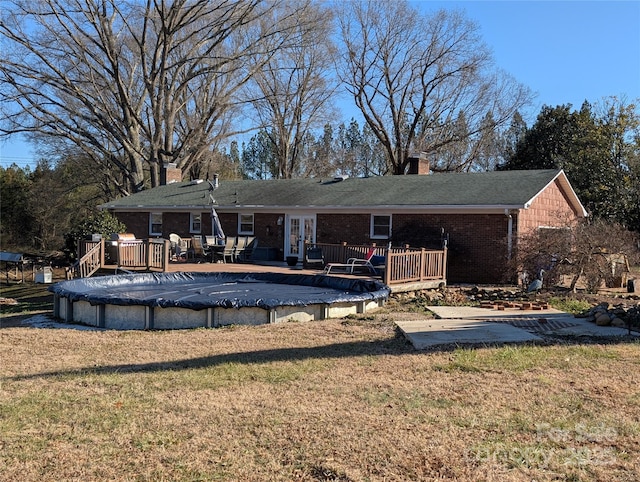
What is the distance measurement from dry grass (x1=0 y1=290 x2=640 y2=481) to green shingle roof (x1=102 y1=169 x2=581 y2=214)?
37.3ft

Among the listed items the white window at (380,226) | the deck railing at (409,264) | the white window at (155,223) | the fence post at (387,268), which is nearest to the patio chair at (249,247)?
the white window at (380,226)

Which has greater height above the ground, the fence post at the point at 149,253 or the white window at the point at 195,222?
the white window at the point at 195,222

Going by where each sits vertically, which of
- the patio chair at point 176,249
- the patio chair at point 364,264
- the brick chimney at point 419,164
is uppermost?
the brick chimney at point 419,164

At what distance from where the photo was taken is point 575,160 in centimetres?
3325

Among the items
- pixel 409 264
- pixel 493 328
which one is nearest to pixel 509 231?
pixel 409 264

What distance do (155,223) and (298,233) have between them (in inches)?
329

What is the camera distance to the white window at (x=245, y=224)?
2463 cm

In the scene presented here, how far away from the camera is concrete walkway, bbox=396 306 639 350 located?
28.3ft

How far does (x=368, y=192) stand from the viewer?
2225 cm

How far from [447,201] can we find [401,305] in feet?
21.6

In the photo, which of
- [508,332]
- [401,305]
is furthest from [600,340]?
[401,305]

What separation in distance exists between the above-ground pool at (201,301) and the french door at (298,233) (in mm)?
7152

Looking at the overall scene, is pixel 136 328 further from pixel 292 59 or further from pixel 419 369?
pixel 292 59

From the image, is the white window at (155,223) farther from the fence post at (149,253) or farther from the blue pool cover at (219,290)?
the blue pool cover at (219,290)
